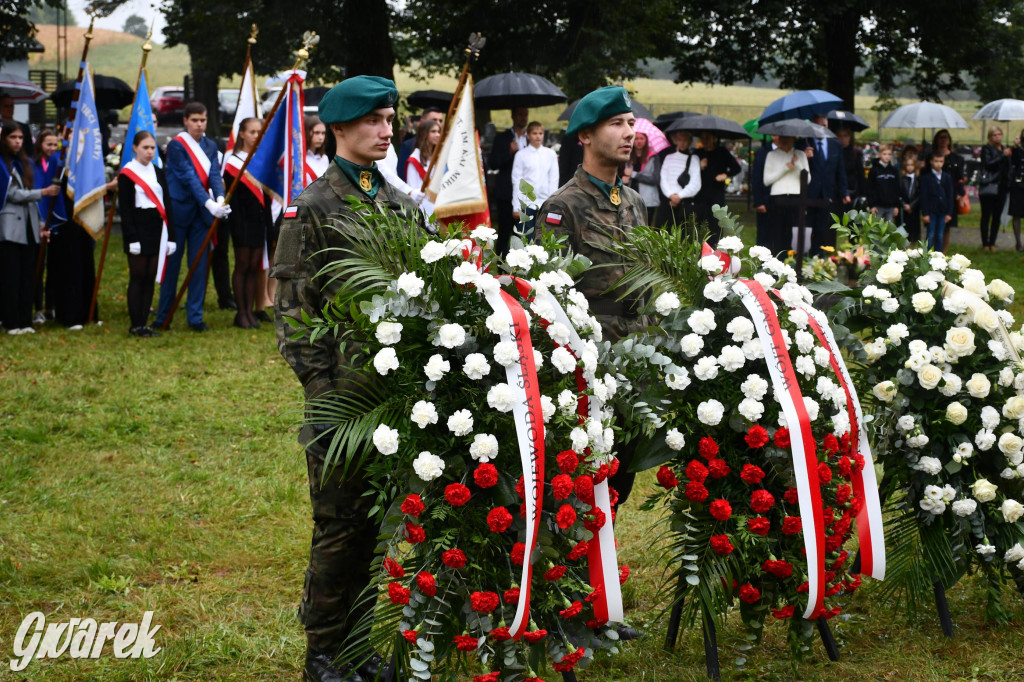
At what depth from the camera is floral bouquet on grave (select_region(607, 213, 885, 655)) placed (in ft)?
12.6

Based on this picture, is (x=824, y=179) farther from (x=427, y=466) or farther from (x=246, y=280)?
(x=427, y=466)

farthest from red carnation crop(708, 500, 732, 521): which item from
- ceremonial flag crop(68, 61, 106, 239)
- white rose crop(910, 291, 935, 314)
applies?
ceremonial flag crop(68, 61, 106, 239)

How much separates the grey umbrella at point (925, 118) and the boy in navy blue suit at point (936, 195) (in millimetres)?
4529

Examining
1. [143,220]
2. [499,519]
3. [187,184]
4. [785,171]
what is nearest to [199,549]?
[499,519]

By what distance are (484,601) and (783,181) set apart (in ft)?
35.5

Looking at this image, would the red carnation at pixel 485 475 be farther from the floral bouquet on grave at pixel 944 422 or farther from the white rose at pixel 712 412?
the floral bouquet on grave at pixel 944 422

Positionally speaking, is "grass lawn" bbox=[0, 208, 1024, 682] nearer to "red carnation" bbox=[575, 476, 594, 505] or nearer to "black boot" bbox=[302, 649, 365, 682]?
"black boot" bbox=[302, 649, 365, 682]

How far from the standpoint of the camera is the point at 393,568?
3.23 meters

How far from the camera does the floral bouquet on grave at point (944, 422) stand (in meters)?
4.36

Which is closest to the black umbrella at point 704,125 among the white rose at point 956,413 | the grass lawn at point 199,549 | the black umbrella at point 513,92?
the black umbrella at point 513,92

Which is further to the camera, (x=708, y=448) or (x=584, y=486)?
(x=708, y=448)

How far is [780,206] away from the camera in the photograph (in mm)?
13195

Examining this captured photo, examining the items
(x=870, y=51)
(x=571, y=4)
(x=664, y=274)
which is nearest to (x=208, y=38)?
(x=571, y=4)

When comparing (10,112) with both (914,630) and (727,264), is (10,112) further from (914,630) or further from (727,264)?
(914,630)
